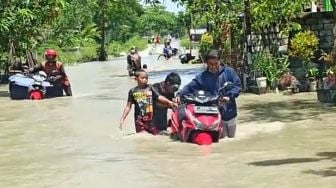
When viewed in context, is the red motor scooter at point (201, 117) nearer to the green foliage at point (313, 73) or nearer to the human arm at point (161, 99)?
the human arm at point (161, 99)

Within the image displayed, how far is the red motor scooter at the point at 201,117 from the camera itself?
1088cm

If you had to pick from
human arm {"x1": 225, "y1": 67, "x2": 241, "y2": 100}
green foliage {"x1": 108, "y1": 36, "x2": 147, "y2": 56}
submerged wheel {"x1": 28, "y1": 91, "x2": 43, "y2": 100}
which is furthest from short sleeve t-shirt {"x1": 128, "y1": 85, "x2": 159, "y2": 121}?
green foliage {"x1": 108, "y1": 36, "x2": 147, "y2": 56}

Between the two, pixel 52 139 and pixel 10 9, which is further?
pixel 10 9

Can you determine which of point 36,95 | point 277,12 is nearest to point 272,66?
point 277,12

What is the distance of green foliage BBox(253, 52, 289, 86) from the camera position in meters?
19.9

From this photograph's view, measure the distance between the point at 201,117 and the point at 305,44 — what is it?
904 centimetres

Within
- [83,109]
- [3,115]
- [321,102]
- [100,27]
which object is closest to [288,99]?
[321,102]

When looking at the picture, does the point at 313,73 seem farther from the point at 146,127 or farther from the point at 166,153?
the point at 166,153

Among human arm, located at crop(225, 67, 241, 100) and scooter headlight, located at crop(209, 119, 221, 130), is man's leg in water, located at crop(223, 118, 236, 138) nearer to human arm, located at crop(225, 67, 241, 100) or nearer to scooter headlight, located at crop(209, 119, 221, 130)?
scooter headlight, located at crop(209, 119, 221, 130)

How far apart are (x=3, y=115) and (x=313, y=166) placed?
34.5 ft

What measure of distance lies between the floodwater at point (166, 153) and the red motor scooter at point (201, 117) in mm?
188

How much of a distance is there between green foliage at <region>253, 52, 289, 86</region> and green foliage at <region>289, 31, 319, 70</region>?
51 centimetres

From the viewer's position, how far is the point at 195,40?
52.2 metres

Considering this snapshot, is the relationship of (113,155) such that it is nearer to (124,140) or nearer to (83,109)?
(124,140)
